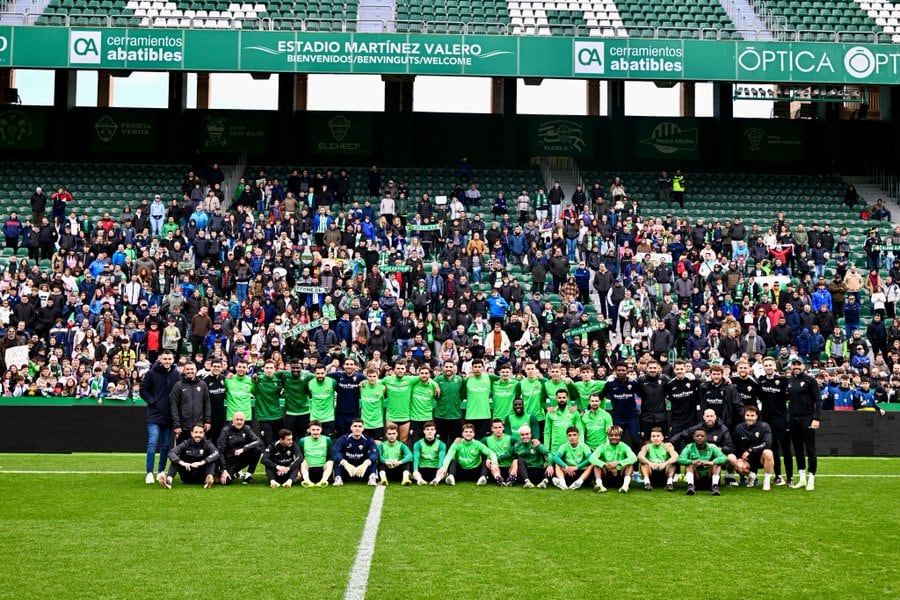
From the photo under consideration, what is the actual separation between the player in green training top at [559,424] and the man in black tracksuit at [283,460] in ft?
11.8

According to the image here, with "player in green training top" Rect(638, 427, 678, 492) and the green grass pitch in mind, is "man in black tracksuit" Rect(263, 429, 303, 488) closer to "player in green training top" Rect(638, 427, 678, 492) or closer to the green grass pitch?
the green grass pitch

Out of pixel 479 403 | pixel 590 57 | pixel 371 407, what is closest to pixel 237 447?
pixel 371 407

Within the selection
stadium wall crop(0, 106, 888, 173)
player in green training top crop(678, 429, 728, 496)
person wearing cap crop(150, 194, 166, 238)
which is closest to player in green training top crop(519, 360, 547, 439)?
player in green training top crop(678, 429, 728, 496)

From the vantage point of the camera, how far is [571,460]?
588 inches

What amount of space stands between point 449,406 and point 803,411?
528cm

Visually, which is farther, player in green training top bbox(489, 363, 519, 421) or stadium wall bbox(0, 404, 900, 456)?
stadium wall bbox(0, 404, 900, 456)

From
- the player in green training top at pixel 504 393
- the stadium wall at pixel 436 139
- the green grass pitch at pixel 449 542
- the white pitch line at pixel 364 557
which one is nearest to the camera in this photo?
the white pitch line at pixel 364 557

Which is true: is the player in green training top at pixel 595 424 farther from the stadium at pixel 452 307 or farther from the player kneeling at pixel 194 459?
the player kneeling at pixel 194 459

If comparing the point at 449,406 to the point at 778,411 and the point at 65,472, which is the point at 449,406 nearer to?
the point at 778,411

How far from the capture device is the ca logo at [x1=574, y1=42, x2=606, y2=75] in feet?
103

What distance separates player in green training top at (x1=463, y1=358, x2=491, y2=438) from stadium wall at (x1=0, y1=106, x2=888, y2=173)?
21.4 m

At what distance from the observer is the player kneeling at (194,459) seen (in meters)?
14.6

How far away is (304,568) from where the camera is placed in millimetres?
8945

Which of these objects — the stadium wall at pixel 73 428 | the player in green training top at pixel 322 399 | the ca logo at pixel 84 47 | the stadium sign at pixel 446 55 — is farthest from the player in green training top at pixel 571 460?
the ca logo at pixel 84 47
